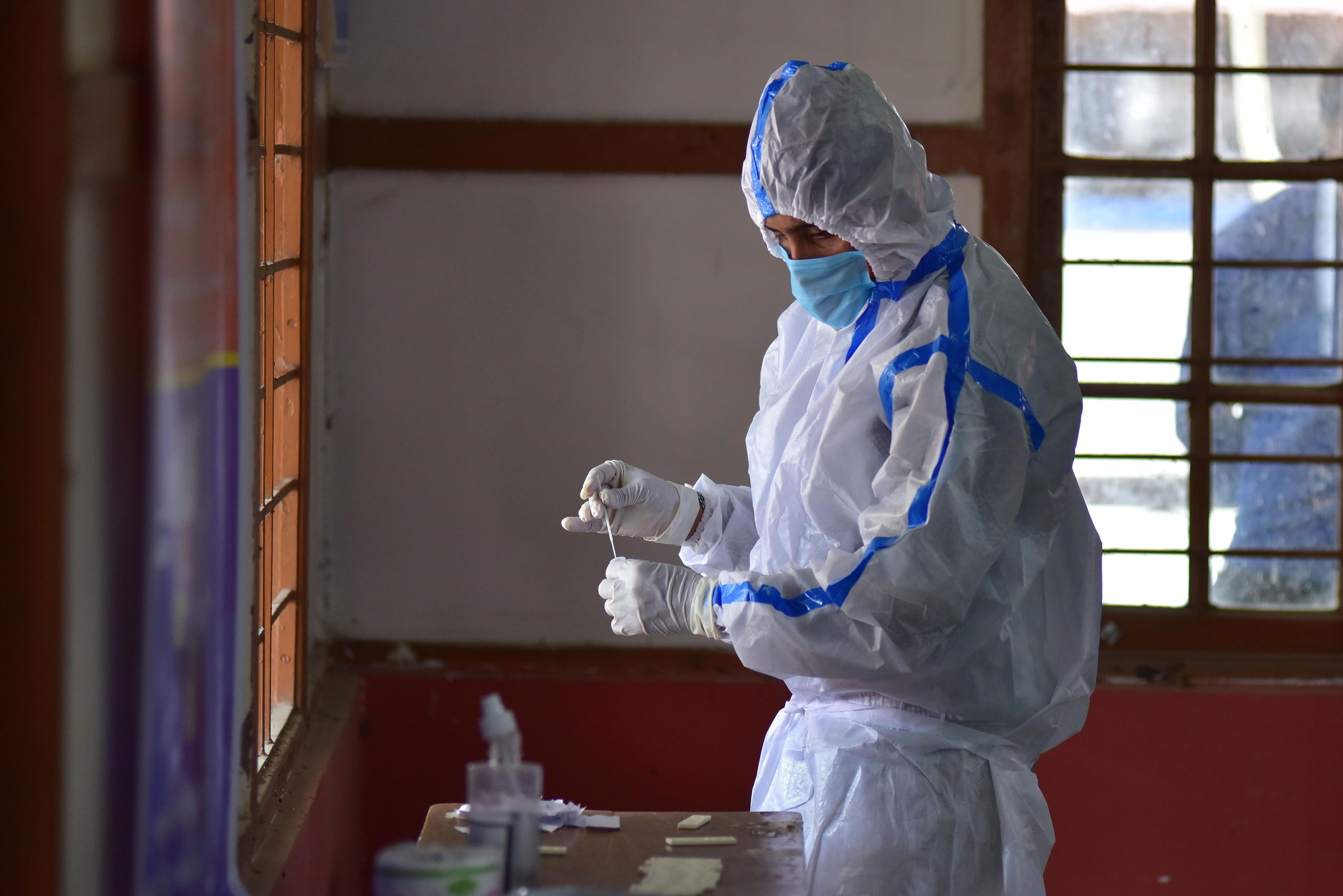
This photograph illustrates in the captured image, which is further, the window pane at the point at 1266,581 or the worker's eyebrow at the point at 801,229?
the window pane at the point at 1266,581

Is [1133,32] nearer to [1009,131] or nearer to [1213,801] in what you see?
[1009,131]

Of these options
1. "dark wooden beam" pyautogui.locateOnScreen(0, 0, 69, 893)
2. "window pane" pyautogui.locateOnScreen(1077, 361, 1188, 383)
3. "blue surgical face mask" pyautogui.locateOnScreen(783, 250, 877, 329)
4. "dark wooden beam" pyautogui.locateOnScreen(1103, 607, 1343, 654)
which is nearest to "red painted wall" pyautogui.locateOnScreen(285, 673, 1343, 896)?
"dark wooden beam" pyautogui.locateOnScreen(1103, 607, 1343, 654)

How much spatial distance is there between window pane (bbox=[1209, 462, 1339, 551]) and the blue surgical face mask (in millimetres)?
1424

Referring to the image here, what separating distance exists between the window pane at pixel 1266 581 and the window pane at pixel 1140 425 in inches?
11.2

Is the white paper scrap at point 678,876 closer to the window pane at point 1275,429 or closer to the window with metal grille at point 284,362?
the window with metal grille at point 284,362

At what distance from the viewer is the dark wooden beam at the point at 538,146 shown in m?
2.36

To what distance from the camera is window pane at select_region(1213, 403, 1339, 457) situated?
2.50 m

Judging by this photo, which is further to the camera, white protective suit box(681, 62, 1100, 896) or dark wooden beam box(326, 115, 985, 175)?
dark wooden beam box(326, 115, 985, 175)

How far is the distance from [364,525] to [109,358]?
167 cm

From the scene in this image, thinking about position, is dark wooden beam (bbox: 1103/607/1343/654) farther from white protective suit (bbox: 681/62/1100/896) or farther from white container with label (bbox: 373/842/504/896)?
white container with label (bbox: 373/842/504/896)

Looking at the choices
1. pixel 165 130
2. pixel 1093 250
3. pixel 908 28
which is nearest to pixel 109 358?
pixel 165 130

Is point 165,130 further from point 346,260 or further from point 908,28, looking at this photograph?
point 908,28

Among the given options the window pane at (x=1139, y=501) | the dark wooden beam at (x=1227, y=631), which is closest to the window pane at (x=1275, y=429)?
the window pane at (x=1139, y=501)

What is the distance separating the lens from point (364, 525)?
244cm
